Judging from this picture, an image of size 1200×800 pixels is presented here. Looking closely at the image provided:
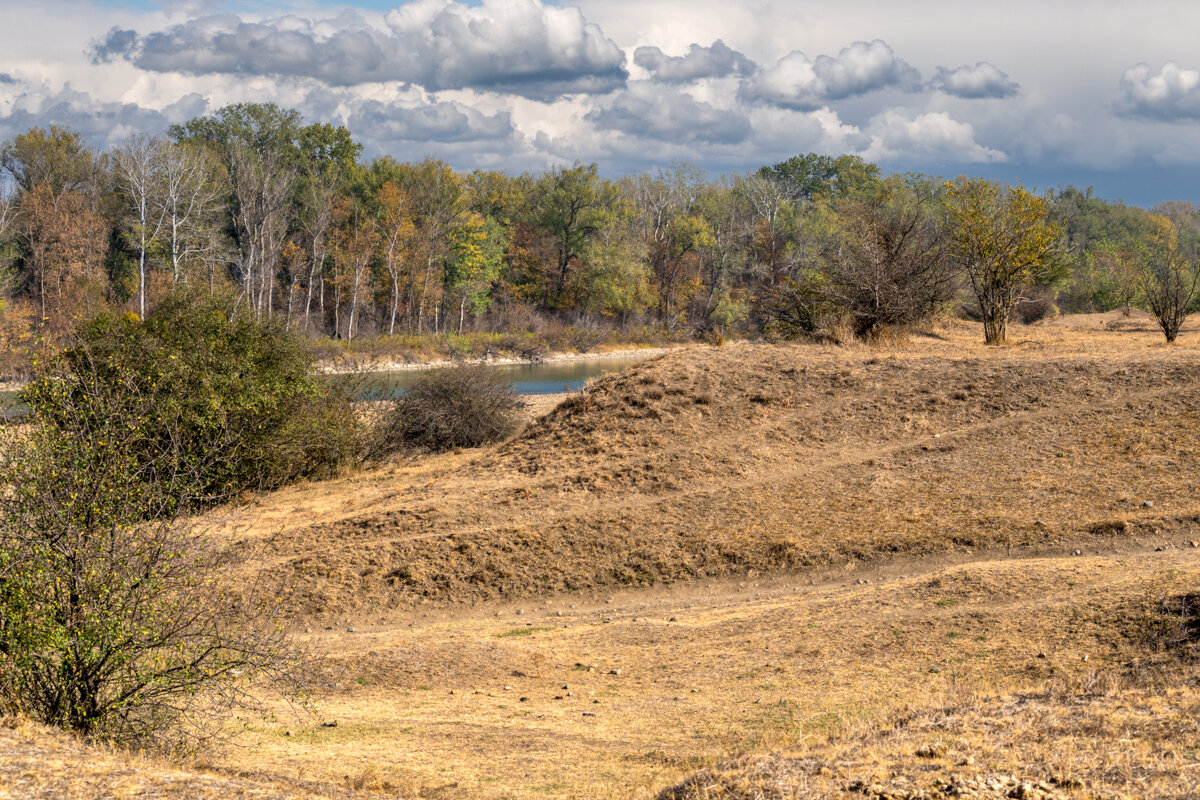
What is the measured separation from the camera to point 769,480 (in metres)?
15.6

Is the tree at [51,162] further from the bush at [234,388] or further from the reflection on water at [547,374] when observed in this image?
the bush at [234,388]

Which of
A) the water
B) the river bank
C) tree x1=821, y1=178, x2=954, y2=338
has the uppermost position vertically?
tree x1=821, y1=178, x2=954, y2=338

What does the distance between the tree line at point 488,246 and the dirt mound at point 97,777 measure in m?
19.7

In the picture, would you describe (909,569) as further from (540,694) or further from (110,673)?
(110,673)

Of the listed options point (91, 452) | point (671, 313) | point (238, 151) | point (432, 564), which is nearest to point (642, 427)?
point (432, 564)

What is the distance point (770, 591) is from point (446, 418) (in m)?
12.3

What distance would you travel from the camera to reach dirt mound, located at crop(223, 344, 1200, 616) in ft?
44.2

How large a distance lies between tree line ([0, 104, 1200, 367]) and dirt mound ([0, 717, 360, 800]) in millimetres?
19748

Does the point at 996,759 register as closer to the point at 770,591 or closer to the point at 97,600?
the point at 97,600

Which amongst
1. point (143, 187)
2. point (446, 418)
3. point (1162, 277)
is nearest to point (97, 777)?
point (446, 418)

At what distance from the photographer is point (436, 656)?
10.3 metres

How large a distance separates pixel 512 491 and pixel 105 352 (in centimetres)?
863

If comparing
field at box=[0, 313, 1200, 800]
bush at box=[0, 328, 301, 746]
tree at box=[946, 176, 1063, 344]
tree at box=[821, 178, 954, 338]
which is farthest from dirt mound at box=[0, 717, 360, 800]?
tree at box=[946, 176, 1063, 344]

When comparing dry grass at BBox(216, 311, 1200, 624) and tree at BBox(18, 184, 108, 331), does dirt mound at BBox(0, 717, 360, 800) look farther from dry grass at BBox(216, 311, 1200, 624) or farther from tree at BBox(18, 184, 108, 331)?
tree at BBox(18, 184, 108, 331)
